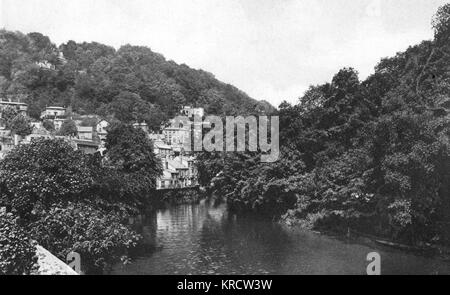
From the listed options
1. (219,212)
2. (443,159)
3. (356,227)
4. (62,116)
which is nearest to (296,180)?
(356,227)

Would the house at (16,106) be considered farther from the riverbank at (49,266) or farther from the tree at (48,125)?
the riverbank at (49,266)

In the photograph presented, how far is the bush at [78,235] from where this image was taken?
3294cm

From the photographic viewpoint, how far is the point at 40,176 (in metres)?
35.3

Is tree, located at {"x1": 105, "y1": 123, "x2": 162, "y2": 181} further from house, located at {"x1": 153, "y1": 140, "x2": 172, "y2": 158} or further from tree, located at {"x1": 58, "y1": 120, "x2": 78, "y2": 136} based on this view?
tree, located at {"x1": 58, "y1": 120, "x2": 78, "y2": 136}

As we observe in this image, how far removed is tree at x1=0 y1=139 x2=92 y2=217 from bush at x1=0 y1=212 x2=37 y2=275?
31.2 feet

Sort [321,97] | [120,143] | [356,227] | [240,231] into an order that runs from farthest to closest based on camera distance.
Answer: [120,143] → [321,97] → [240,231] → [356,227]

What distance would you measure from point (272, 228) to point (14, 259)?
3452cm

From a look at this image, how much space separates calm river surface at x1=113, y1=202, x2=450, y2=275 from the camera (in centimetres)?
3534

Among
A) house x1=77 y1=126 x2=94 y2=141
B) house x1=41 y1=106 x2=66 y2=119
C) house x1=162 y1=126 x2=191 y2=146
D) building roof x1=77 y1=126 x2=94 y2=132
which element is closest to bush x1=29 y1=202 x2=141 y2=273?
house x1=77 y1=126 x2=94 y2=141

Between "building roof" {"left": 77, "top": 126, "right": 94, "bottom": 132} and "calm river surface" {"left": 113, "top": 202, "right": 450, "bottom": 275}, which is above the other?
"building roof" {"left": 77, "top": 126, "right": 94, "bottom": 132}

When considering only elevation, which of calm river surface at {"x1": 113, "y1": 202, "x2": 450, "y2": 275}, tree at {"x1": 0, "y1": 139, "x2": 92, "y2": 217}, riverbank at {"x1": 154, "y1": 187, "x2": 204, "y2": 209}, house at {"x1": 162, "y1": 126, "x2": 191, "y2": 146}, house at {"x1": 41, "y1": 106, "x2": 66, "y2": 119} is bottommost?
riverbank at {"x1": 154, "y1": 187, "x2": 204, "y2": 209}

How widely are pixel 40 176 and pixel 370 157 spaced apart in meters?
26.5

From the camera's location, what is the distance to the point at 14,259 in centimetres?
2377
